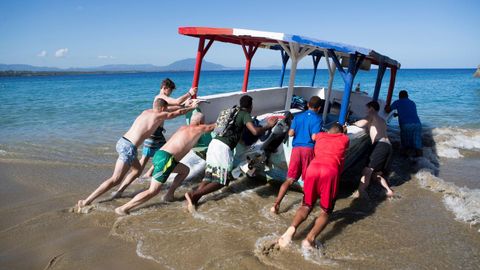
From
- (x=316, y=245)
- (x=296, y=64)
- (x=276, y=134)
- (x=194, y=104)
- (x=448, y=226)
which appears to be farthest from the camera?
(x=296, y=64)

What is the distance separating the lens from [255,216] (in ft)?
Result: 16.6

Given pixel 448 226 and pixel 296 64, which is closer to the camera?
pixel 448 226

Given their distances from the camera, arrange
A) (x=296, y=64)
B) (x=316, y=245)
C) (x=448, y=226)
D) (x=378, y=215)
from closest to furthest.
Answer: (x=316, y=245), (x=448, y=226), (x=378, y=215), (x=296, y=64)

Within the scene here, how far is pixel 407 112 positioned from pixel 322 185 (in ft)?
18.6

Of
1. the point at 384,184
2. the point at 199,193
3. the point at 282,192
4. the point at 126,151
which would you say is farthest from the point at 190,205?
the point at 384,184

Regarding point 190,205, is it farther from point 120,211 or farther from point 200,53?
point 200,53

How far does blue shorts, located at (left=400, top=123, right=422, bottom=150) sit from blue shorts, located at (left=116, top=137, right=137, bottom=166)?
669 centimetres

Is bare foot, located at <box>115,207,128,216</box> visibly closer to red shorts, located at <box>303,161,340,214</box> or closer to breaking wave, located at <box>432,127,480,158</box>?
red shorts, located at <box>303,161,340,214</box>

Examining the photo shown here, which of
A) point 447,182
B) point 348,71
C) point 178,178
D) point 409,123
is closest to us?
point 178,178

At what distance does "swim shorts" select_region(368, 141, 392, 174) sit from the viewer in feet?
20.1

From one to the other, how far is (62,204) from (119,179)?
1.05 metres

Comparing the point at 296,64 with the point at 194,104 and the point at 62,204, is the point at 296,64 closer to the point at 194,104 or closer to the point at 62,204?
the point at 194,104

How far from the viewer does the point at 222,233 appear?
446 cm

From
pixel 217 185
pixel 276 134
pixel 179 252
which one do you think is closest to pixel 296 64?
pixel 276 134
